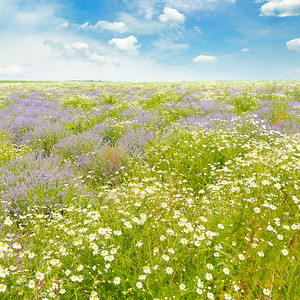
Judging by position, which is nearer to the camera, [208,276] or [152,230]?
[208,276]

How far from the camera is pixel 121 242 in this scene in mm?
2291

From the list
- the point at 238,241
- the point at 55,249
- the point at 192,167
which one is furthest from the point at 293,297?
the point at 192,167

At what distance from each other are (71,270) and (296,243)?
233 cm

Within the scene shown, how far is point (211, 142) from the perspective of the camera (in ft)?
17.1

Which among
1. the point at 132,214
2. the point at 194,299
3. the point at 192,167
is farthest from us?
the point at 192,167

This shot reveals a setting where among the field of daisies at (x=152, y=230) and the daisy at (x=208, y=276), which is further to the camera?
the field of daisies at (x=152, y=230)

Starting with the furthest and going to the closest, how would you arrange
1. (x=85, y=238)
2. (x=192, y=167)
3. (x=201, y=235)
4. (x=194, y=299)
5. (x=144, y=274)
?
(x=192, y=167), (x=85, y=238), (x=201, y=235), (x=144, y=274), (x=194, y=299)

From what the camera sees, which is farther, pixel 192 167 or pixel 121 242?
pixel 192 167

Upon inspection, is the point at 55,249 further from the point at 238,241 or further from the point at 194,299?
the point at 238,241

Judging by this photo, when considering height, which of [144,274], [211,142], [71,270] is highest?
[211,142]

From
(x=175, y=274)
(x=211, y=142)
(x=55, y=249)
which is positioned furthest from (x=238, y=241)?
(x=211, y=142)

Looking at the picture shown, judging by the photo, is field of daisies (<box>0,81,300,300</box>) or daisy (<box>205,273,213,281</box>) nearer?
daisy (<box>205,273,213,281</box>)

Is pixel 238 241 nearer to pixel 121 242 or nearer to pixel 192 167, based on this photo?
pixel 121 242

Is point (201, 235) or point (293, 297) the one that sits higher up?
point (201, 235)
